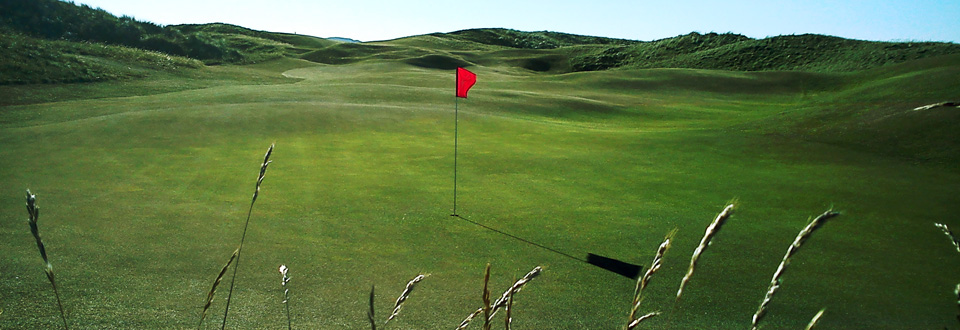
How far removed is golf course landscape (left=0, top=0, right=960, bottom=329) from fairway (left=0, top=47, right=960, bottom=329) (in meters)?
0.03

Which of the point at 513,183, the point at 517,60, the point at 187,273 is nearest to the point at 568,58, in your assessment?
the point at 517,60

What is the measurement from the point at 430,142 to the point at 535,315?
7.97 meters

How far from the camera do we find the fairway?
407cm

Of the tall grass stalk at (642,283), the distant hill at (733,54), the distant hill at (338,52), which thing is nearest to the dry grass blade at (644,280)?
the tall grass stalk at (642,283)

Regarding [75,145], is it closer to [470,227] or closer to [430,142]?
[430,142]

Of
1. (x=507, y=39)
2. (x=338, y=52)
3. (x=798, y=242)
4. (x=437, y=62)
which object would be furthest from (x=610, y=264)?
(x=507, y=39)

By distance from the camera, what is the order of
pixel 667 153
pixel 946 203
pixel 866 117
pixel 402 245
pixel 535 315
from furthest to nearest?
pixel 866 117
pixel 667 153
pixel 946 203
pixel 402 245
pixel 535 315

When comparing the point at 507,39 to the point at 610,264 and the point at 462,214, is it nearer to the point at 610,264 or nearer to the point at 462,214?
the point at 462,214

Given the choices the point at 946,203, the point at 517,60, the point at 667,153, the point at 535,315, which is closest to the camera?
the point at 535,315

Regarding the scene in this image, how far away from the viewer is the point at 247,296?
4.07 m

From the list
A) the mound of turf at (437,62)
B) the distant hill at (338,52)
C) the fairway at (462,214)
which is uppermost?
the distant hill at (338,52)

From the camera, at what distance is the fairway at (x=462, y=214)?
13.4ft

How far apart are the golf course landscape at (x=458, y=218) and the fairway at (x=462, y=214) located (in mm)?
28

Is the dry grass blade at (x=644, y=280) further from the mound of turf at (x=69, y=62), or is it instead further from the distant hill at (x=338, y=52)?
the distant hill at (x=338, y=52)
